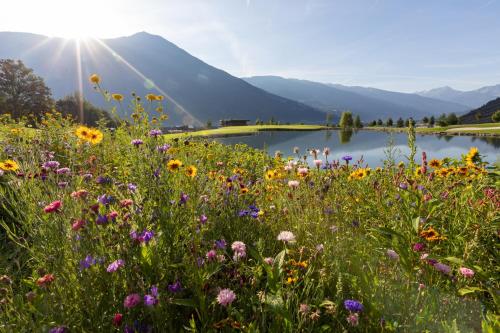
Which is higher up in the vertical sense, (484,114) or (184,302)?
(484,114)

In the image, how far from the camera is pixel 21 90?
33.0m

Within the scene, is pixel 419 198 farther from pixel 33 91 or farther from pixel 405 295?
pixel 33 91

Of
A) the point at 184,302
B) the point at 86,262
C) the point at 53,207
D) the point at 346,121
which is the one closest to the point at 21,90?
the point at 53,207

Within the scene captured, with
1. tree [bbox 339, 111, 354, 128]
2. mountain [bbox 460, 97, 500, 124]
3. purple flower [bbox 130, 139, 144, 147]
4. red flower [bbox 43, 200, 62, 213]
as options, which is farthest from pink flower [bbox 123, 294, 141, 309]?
mountain [bbox 460, 97, 500, 124]

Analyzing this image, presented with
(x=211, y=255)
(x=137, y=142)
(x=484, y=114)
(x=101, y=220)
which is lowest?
(x=211, y=255)

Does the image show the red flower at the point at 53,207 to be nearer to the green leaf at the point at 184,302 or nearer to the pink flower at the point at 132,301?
the pink flower at the point at 132,301

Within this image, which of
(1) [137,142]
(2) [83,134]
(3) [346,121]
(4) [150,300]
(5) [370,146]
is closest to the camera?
(4) [150,300]

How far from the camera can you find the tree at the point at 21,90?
31.6 metres

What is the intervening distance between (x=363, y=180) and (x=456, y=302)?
223cm

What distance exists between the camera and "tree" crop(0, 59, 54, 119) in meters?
31.6

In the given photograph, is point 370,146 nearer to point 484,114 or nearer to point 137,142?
point 137,142

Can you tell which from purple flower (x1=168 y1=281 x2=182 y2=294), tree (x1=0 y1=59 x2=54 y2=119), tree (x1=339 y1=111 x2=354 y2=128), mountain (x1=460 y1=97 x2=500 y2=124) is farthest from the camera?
mountain (x1=460 y1=97 x2=500 y2=124)

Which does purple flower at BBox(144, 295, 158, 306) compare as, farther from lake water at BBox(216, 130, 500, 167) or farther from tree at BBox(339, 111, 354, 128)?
tree at BBox(339, 111, 354, 128)

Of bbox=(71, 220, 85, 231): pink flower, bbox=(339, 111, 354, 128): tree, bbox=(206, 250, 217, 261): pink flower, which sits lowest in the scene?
bbox=(206, 250, 217, 261): pink flower
